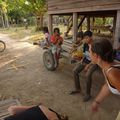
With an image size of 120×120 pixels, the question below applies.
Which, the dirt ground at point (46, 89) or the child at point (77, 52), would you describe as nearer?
the dirt ground at point (46, 89)

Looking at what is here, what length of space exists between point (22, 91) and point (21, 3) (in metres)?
18.3

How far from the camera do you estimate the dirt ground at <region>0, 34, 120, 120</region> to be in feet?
14.9

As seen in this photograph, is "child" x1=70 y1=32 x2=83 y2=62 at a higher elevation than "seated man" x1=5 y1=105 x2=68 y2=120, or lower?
higher

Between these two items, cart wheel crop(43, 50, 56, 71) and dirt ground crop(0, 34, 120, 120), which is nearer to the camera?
dirt ground crop(0, 34, 120, 120)

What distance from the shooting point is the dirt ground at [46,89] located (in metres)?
4.53

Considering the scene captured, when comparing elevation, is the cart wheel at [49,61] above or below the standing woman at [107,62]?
below

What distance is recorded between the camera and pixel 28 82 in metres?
6.46

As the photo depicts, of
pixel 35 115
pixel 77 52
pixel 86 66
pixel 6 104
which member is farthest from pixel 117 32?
pixel 35 115

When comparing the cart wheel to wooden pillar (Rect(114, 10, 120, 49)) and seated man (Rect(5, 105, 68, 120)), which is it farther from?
seated man (Rect(5, 105, 68, 120))

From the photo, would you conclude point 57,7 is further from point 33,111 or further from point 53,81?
point 33,111

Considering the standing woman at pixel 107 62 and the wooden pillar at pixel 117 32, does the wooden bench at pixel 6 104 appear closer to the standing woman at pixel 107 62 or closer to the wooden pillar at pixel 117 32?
the standing woman at pixel 107 62

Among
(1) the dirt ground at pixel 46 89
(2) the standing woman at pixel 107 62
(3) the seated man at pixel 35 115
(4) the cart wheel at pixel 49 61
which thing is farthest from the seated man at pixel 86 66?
(2) the standing woman at pixel 107 62

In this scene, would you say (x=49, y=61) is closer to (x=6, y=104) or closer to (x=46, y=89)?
(x=46, y=89)

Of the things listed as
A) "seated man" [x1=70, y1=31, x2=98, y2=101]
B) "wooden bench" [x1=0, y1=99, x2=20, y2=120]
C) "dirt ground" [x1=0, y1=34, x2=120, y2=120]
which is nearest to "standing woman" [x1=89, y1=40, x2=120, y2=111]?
"dirt ground" [x1=0, y1=34, x2=120, y2=120]
